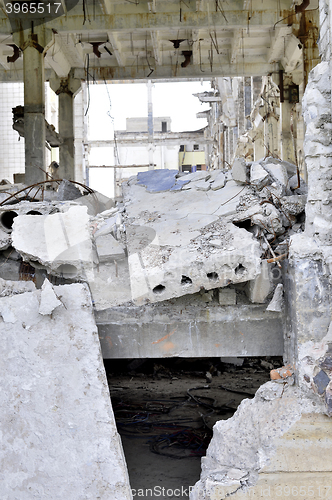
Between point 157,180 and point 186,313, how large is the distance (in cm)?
207

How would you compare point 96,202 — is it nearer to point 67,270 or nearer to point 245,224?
point 67,270

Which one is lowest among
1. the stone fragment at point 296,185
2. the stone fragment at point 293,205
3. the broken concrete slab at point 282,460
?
the broken concrete slab at point 282,460

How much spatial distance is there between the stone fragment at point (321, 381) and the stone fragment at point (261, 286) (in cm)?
88

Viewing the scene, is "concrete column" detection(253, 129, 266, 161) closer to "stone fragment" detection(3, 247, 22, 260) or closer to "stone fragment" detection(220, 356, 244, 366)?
"stone fragment" detection(220, 356, 244, 366)

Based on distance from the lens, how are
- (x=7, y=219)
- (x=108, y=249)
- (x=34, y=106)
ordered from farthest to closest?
(x=34, y=106)
(x=7, y=219)
(x=108, y=249)

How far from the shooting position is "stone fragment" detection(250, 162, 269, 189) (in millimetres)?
5055

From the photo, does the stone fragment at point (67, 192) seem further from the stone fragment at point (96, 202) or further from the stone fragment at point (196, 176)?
the stone fragment at point (196, 176)

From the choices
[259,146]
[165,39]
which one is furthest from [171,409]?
[259,146]

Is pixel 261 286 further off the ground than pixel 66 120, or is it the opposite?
pixel 66 120

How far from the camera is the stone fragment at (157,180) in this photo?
5.61 metres

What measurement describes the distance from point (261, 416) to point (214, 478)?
1.95 ft

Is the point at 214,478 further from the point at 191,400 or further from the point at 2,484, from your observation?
the point at 191,400

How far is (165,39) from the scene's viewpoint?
11.7 meters

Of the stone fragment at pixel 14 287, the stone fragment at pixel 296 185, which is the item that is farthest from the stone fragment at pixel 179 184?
the stone fragment at pixel 14 287
